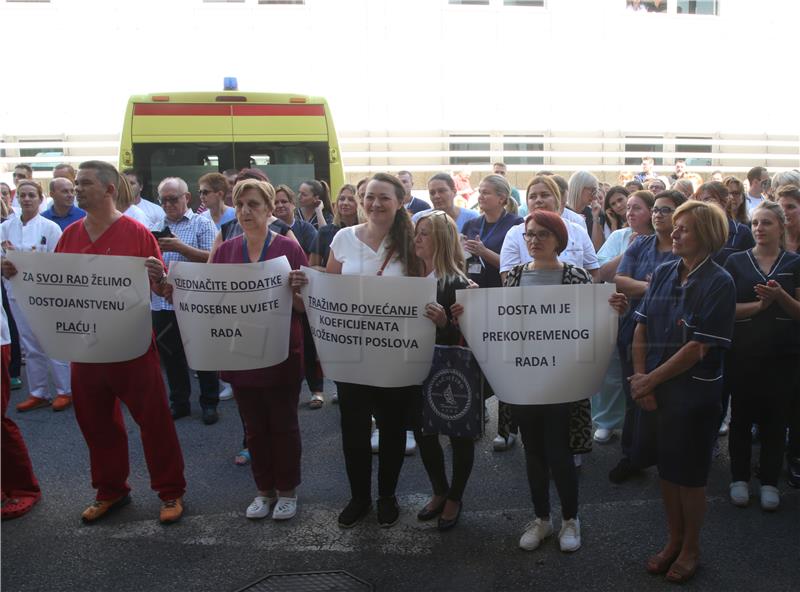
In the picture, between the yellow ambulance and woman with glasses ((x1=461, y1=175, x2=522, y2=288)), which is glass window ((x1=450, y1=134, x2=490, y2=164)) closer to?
the yellow ambulance

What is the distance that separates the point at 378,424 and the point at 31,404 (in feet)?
12.8

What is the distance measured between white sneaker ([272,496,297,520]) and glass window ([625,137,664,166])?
17050 mm

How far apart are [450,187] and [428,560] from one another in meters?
3.50

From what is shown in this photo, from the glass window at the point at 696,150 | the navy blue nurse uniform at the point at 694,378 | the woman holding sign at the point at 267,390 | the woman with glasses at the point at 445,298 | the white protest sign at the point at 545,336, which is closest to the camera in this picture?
the navy blue nurse uniform at the point at 694,378

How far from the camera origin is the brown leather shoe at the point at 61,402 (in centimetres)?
632

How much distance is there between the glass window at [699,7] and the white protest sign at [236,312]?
17402mm

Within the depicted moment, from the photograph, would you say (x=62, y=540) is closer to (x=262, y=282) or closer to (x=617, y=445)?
(x=262, y=282)

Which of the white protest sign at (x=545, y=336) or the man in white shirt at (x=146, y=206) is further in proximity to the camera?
the man in white shirt at (x=146, y=206)

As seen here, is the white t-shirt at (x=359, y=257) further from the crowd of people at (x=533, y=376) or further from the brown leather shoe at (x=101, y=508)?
the brown leather shoe at (x=101, y=508)

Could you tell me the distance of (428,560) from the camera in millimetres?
3740

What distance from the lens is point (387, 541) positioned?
3945 mm

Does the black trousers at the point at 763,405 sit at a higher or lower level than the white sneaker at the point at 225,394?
higher

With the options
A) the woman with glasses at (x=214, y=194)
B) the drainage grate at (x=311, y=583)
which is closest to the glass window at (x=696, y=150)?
the woman with glasses at (x=214, y=194)

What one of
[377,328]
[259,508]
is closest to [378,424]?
[377,328]
